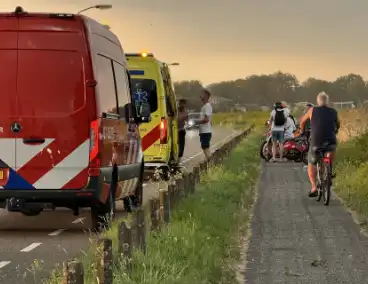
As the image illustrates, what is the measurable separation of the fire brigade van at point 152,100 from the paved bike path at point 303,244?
12.3 ft

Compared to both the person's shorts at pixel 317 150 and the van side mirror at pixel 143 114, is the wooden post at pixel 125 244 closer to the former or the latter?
the van side mirror at pixel 143 114

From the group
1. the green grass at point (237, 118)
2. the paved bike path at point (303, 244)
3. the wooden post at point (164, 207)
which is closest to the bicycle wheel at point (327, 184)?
the paved bike path at point (303, 244)

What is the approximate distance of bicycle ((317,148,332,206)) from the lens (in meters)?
14.6

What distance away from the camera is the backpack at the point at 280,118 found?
2584cm

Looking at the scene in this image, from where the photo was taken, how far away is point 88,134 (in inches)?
413

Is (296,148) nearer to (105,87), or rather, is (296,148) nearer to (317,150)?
(317,150)

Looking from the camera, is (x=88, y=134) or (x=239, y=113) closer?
(x=88, y=134)

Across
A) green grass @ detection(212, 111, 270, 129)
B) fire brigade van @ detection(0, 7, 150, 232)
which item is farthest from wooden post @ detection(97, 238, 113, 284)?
green grass @ detection(212, 111, 270, 129)

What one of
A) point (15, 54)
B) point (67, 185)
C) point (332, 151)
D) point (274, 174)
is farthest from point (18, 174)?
point (274, 174)

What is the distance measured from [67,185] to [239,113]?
106365 millimetres

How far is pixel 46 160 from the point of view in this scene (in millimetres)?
10562

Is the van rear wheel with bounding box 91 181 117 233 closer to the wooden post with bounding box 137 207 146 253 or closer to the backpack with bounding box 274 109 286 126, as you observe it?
the wooden post with bounding box 137 207 146 253

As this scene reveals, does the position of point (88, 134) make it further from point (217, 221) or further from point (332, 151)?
point (332, 151)

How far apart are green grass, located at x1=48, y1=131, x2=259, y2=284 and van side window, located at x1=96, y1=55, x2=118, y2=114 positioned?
1.44 metres
